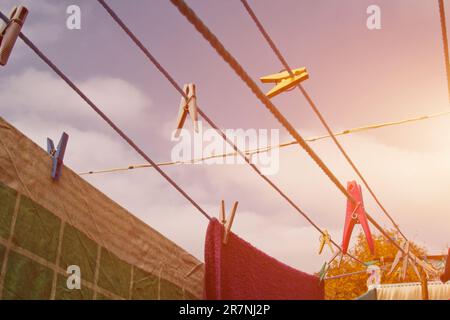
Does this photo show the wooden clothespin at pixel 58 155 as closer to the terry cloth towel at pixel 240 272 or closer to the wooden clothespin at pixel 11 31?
the wooden clothespin at pixel 11 31

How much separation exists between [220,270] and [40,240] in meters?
1.59

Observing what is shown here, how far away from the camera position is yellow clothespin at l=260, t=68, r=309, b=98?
336 centimetres

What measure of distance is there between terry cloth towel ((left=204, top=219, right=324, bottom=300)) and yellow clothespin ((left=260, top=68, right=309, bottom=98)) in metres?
1.24

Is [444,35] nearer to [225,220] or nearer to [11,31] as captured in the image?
[225,220]

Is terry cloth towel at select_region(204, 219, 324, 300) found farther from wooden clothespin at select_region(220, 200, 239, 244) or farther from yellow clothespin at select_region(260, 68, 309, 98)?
yellow clothespin at select_region(260, 68, 309, 98)

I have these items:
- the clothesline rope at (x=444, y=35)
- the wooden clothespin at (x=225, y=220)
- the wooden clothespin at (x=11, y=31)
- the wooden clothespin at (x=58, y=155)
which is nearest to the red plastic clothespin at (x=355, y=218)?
the wooden clothespin at (x=225, y=220)

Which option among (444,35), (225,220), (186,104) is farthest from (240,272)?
(444,35)

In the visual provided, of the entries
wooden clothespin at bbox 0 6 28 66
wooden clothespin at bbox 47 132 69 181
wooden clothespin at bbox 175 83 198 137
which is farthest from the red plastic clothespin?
wooden clothespin at bbox 0 6 28 66

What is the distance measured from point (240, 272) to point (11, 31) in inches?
106

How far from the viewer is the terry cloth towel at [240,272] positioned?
3.79 m
